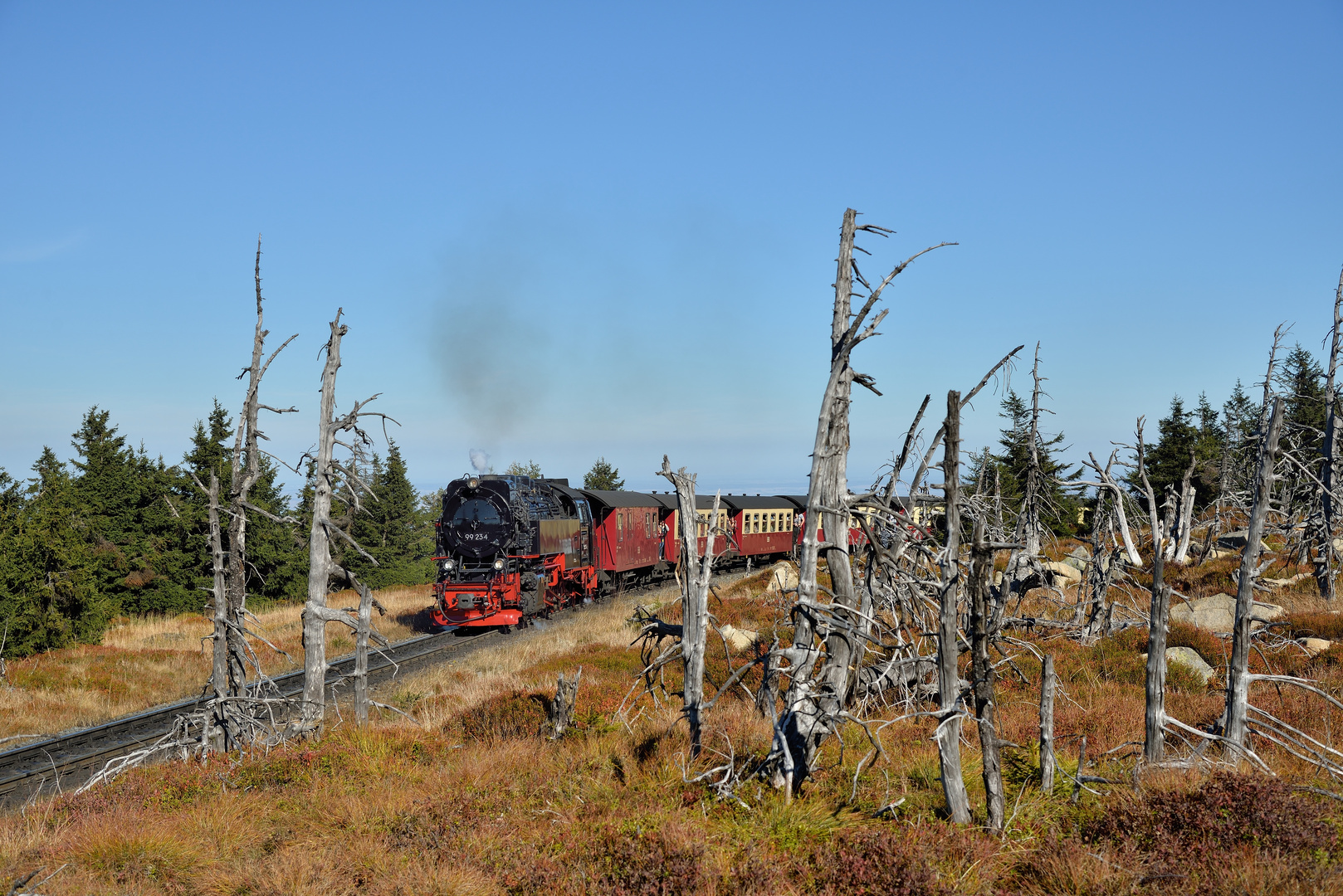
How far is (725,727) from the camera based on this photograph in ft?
32.3

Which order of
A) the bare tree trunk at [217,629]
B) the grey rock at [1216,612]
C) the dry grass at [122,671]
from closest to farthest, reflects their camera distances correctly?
the bare tree trunk at [217,629]
the dry grass at [122,671]
the grey rock at [1216,612]

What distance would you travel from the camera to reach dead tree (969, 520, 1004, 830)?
20.9 ft

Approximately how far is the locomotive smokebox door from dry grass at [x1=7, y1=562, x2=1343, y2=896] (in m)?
12.1

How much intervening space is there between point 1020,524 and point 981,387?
1274cm

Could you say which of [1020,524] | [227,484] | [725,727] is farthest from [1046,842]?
[227,484]

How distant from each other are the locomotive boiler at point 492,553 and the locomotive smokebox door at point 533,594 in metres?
0.02

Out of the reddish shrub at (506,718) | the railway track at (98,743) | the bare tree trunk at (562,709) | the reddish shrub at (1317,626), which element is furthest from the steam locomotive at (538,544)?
the reddish shrub at (1317,626)

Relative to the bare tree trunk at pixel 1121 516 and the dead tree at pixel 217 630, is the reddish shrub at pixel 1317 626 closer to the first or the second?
the bare tree trunk at pixel 1121 516

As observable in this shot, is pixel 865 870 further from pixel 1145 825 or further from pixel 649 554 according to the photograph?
pixel 649 554

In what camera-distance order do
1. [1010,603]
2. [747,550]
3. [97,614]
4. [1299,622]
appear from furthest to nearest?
[747,550] → [97,614] → [1010,603] → [1299,622]

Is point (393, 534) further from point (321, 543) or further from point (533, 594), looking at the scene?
point (321, 543)

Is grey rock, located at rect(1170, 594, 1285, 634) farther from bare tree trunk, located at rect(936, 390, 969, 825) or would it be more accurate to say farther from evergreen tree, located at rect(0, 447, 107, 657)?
evergreen tree, located at rect(0, 447, 107, 657)

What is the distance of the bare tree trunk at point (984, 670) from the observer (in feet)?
20.9

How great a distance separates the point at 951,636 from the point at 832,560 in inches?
56.1
